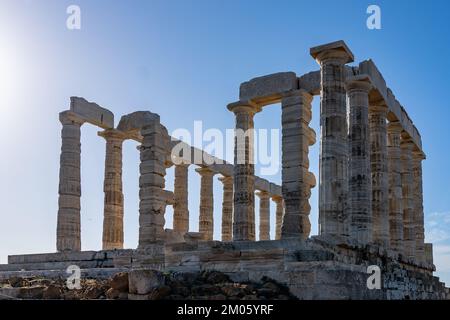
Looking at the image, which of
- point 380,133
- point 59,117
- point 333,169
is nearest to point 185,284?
point 333,169

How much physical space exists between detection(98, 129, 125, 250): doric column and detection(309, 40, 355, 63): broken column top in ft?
43.7

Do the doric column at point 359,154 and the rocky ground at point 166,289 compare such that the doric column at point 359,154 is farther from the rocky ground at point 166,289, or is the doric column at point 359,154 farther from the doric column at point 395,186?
the rocky ground at point 166,289

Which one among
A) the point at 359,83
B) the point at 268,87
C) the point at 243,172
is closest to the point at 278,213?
the point at 243,172

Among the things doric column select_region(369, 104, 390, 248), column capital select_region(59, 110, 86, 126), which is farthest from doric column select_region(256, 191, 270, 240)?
column capital select_region(59, 110, 86, 126)

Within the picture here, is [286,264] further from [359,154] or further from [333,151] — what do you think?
[359,154]

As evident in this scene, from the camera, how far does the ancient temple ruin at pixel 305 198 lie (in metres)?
17.0

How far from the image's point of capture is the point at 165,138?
98.8ft

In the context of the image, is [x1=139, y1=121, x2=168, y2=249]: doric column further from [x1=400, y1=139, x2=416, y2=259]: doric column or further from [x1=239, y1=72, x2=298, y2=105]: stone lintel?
[x1=400, y1=139, x2=416, y2=259]: doric column

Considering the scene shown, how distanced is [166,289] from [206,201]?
26.3m

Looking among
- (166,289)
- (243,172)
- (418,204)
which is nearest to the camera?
(166,289)

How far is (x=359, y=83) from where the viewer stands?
23891 millimetres

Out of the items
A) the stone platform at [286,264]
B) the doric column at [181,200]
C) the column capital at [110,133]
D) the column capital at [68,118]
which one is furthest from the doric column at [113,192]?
the doric column at [181,200]

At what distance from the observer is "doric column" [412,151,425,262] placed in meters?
33.1
